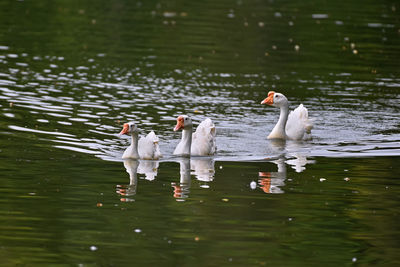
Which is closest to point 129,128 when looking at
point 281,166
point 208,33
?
point 281,166

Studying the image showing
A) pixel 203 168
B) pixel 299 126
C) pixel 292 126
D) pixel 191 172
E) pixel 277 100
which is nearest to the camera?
pixel 191 172

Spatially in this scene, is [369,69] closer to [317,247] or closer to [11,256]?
[317,247]

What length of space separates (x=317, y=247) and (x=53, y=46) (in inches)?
749

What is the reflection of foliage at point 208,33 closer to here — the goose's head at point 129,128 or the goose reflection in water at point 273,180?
the goose's head at point 129,128

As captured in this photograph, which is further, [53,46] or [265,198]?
[53,46]

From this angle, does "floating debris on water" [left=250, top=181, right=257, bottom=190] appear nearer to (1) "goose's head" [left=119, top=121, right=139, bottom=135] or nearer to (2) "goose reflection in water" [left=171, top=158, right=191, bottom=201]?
(2) "goose reflection in water" [left=171, top=158, right=191, bottom=201]

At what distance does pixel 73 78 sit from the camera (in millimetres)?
23766

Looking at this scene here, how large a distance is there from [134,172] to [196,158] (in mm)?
1917

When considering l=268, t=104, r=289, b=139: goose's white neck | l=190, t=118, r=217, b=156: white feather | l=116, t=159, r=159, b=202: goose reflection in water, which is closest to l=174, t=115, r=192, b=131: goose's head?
l=190, t=118, r=217, b=156: white feather

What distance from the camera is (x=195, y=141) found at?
17.0 m

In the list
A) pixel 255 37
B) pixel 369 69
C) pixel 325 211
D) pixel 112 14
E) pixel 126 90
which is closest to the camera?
pixel 325 211

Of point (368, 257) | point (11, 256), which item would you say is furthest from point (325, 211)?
point (11, 256)

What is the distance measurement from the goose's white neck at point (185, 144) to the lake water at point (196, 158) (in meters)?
0.22

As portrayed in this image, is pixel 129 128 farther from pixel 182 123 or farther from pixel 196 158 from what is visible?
pixel 196 158
